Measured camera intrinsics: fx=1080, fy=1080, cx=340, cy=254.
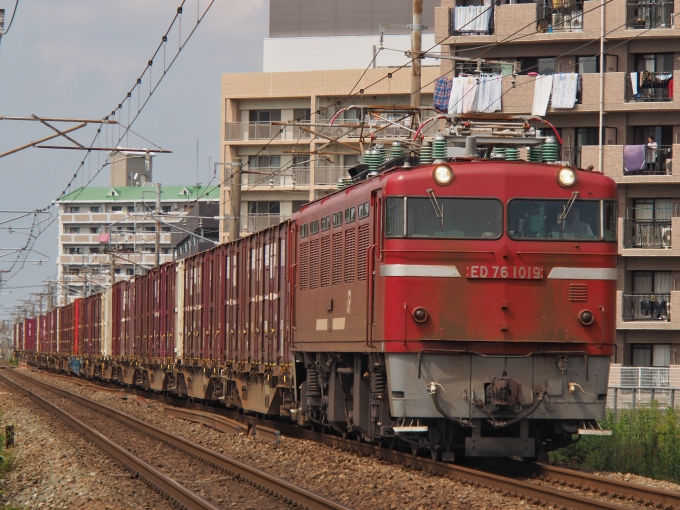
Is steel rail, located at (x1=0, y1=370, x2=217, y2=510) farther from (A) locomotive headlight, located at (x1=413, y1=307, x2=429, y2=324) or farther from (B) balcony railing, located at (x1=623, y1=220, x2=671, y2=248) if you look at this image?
(B) balcony railing, located at (x1=623, y1=220, x2=671, y2=248)

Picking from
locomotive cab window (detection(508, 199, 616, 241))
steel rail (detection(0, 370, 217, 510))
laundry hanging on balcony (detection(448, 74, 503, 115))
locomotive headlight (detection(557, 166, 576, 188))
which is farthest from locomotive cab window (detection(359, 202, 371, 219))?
laundry hanging on balcony (detection(448, 74, 503, 115))

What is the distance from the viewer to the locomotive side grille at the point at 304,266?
57.5ft

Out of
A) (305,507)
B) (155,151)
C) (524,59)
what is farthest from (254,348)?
(524,59)

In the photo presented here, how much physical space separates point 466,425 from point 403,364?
3.41 ft

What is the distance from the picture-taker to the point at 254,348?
2202 centimetres

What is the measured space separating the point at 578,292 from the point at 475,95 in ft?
→ 82.3

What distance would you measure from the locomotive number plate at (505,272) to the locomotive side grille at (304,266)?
15.7 ft

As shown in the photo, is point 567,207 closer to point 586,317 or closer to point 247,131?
point 586,317

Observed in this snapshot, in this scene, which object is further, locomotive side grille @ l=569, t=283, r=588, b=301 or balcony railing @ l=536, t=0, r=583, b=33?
balcony railing @ l=536, t=0, r=583, b=33

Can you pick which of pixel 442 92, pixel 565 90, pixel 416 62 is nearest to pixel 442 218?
pixel 416 62

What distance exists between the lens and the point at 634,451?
17344 mm

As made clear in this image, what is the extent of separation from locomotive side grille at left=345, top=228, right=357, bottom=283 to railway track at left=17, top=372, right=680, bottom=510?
2548mm

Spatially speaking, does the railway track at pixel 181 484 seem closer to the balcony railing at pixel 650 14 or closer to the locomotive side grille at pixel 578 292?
the locomotive side grille at pixel 578 292

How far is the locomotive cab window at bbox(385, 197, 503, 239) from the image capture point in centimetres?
1327
